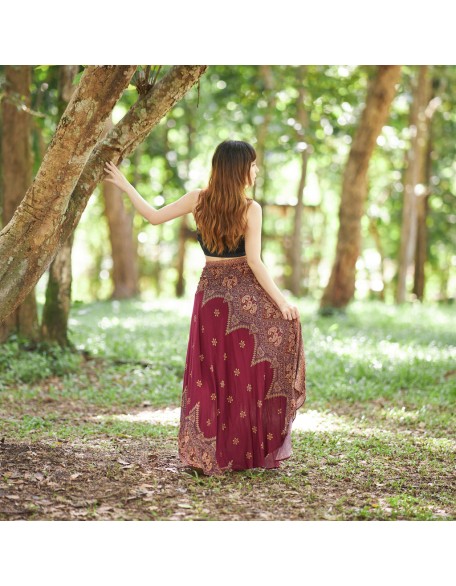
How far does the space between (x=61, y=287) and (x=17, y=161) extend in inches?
68.8

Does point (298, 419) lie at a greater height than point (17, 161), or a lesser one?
lesser

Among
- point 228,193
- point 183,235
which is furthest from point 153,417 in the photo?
point 183,235

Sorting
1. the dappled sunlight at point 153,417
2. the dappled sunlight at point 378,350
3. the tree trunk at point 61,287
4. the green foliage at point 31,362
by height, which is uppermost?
the tree trunk at point 61,287

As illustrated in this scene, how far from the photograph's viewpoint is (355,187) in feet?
47.3

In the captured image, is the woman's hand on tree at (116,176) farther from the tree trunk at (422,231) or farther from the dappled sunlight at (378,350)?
the tree trunk at (422,231)

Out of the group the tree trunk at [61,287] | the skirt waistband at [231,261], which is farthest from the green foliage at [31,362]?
the skirt waistband at [231,261]

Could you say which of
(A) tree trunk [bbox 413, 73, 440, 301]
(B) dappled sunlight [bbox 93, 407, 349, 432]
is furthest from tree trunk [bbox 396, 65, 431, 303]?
(B) dappled sunlight [bbox 93, 407, 349, 432]

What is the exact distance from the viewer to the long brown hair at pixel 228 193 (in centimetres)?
526

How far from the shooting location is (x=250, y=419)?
5.43 metres

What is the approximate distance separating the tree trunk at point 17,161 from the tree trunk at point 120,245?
7.68 meters

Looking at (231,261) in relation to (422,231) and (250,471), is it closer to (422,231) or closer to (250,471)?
(250,471)

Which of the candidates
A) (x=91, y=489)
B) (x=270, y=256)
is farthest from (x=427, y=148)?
(x=91, y=489)
